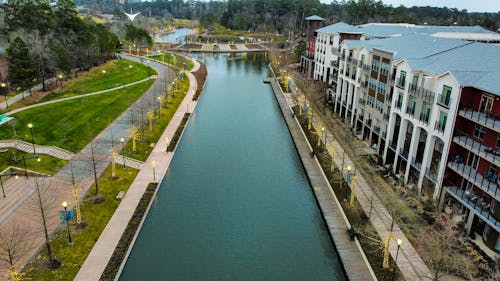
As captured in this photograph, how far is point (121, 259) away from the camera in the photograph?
26.1 m

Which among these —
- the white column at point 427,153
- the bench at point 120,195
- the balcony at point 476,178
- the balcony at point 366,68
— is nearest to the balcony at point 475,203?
the balcony at point 476,178

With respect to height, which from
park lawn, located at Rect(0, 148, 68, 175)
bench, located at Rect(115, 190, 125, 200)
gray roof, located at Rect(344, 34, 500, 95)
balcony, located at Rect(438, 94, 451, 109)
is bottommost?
bench, located at Rect(115, 190, 125, 200)

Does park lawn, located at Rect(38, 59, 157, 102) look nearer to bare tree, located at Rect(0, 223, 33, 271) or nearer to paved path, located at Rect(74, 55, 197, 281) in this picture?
paved path, located at Rect(74, 55, 197, 281)

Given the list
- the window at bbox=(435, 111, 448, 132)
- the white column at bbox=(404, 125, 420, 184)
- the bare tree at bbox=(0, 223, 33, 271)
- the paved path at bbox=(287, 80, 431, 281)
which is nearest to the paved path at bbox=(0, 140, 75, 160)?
the bare tree at bbox=(0, 223, 33, 271)

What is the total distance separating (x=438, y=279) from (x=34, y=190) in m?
31.2

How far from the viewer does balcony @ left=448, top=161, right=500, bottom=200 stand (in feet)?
87.6

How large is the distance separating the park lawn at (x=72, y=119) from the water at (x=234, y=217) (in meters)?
10.6

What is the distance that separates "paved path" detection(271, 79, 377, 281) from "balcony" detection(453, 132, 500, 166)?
1026 cm

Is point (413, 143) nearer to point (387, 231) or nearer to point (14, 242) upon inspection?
point (387, 231)

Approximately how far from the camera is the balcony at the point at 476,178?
26712 mm

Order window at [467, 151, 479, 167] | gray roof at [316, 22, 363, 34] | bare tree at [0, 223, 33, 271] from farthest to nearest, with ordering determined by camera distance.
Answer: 1. gray roof at [316, 22, 363, 34]
2. window at [467, 151, 479, 167]
3. bare tree at [0, 223, 33, 271]

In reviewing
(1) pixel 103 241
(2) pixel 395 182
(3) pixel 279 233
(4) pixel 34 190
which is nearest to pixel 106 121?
(4) pixel 34 190

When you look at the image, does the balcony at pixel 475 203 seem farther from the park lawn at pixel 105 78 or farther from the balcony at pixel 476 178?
the park lawn at pixel 105 78

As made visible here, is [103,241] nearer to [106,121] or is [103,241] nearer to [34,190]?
[34,190]
